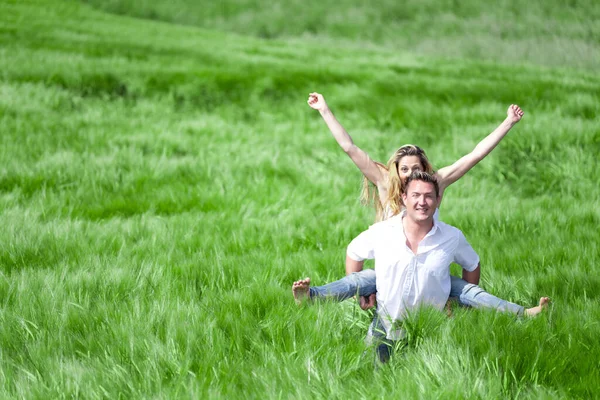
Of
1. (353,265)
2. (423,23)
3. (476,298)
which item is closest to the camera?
(476,298)

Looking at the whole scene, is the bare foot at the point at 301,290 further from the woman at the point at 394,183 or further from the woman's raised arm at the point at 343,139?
the woman's raised arm at the point at 343,139

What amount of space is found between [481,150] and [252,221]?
1856 millimetres

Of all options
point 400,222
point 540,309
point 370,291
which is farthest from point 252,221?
point 540,309

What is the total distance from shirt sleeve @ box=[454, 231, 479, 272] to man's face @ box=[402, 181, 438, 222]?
0.22 metres

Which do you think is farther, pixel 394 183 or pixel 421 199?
pixel 394 183

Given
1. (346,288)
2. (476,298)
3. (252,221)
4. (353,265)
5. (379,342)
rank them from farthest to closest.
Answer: (252,221)
(353,265)
(346,288)
(476,298)
(379,342)

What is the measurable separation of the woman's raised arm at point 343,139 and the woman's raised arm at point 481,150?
0.38 metres

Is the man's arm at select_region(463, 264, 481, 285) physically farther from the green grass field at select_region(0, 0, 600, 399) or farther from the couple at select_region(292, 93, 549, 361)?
the green grass field at select_region(0, 0, 600, 399)

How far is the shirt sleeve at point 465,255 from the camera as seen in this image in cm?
293

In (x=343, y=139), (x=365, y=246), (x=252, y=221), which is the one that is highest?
(x=343, y=139)

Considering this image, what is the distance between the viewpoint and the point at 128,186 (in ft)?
18.2

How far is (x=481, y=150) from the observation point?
134 inches

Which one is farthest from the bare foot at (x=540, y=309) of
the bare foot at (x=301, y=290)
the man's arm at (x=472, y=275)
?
the bare foot at (x=301, y=290)

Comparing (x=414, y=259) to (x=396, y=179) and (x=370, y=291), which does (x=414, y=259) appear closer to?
(x=370, y=291)
